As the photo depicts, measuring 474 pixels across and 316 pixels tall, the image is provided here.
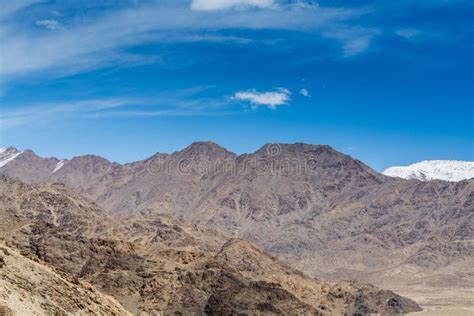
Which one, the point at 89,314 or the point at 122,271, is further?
the point at 122,271

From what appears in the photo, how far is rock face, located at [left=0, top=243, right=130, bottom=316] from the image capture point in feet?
136

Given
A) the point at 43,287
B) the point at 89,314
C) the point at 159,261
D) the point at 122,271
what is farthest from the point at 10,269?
the point at 159,261

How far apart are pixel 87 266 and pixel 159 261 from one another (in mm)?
16905

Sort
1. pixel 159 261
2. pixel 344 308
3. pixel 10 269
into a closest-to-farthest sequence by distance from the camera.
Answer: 1. pixel 10 269
2. pixel 159 261
3. pixel 344 308

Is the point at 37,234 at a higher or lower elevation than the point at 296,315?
higher

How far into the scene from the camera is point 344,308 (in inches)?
7726

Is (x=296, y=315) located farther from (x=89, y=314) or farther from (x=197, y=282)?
(x=89, y=314)

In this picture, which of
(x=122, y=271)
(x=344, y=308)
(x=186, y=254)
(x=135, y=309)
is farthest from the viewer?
(x=344, y=308)

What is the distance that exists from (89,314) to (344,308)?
517 feet

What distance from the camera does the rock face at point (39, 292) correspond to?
136 feet

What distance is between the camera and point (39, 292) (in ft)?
147

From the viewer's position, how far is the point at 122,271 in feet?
496

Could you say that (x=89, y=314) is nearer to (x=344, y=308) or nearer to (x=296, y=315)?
(x=296, y=315)

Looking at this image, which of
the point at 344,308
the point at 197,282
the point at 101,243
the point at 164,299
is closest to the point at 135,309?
the point at 164,299
